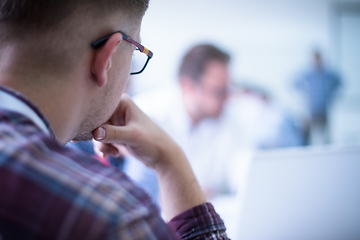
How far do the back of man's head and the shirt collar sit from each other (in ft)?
0.28

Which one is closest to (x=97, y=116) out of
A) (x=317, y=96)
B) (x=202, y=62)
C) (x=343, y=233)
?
(x=343, y=233)

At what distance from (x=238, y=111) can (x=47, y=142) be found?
402cm

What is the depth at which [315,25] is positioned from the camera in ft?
16.3

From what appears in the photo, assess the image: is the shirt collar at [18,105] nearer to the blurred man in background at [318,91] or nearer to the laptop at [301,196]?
the laptop at [301,196]

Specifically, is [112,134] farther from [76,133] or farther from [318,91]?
[318,91]

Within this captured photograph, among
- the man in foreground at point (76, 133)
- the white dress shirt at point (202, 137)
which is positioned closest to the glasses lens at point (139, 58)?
the man in foreground at point (76, 133)

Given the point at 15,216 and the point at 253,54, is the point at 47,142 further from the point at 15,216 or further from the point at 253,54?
the point at 253,54

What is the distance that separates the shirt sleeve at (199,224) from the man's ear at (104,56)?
0.35 metres

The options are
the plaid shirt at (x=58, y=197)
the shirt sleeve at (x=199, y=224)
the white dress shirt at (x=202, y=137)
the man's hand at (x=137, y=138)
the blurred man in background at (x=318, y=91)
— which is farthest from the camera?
the blurred man in background at (x=318, y=91)

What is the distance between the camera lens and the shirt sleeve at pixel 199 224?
0.66m

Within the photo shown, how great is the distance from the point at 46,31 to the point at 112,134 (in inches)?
11.8

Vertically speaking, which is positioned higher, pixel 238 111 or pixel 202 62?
pixel 238 111

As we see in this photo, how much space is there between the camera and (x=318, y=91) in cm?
468

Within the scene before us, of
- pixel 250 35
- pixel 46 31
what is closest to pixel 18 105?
pixel 46 31
